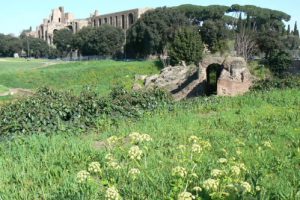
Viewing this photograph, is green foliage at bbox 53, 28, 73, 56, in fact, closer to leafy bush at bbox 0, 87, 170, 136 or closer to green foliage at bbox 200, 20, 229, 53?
green foliage at bbox 200, 20, 229, 53

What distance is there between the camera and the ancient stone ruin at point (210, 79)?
60.7 ft

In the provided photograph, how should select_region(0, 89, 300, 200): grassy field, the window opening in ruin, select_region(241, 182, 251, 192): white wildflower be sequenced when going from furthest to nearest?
1. the window opening in ruin
2. select_region(0, 89, 300, 200): grassy field
3. select_region(241, 182, 251, 192): white wildflower

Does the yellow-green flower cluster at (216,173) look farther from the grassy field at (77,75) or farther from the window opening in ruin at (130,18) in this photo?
the window opening in ruin at (130,18)

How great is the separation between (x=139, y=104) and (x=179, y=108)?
112 centimetres

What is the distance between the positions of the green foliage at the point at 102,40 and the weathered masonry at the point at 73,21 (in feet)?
43.6

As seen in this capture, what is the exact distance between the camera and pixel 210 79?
75.6 ft

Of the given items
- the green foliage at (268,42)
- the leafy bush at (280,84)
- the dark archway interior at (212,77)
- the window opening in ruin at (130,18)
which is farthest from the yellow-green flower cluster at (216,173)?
Answer: the window opening in ruin at (130,18)

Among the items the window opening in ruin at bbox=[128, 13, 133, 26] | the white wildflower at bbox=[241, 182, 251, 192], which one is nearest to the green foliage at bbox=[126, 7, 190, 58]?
the window opening in ruin at bbox=[128, 13, 133, 26]

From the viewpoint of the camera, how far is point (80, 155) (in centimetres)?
625

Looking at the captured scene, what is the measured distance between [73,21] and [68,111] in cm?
10100

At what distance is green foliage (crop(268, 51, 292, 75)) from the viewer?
1298 inches

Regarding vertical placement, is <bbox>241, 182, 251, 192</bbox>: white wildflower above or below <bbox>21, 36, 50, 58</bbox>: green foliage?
below

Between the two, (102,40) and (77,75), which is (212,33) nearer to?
(77,75)

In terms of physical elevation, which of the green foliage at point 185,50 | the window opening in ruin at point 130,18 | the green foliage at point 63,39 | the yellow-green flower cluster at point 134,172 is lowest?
the yellow-green flower cluster at point 134,172
